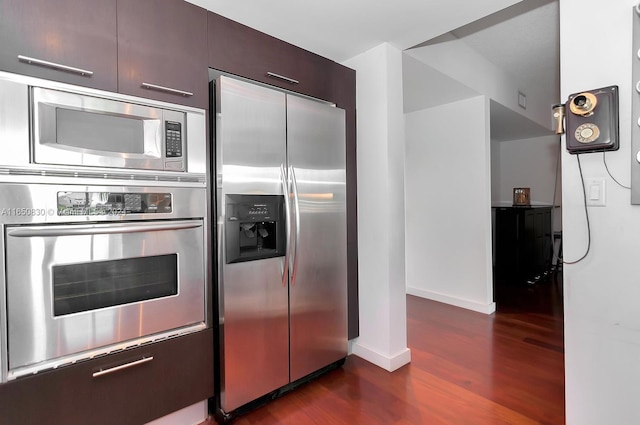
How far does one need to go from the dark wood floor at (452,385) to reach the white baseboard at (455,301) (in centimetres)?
29

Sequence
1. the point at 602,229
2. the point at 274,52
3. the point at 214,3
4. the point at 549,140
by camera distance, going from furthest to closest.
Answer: the point at 549,140 → the point at 274,52 → the point at 214,3 → the point at 602,229

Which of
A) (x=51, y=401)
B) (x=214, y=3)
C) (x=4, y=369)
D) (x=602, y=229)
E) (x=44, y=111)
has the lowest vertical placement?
(x=51, y=401)

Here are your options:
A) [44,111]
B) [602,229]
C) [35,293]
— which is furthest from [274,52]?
[602,229]

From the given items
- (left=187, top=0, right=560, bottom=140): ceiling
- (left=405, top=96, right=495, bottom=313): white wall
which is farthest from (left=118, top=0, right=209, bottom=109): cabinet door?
(left=405, top=96, right=495, bottom=313): white wall

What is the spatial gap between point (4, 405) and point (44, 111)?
1167 millimetres

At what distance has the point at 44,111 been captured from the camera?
1318 millimetres

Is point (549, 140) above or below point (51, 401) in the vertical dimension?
above

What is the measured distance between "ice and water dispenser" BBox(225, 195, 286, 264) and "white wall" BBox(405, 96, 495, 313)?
2575mm

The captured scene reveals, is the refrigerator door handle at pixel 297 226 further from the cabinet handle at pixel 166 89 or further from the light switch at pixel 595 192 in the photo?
the light switch at pixel 595 192

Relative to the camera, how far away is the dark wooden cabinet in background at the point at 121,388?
1304mm

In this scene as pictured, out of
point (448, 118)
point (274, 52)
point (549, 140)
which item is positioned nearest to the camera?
point (274, 52)

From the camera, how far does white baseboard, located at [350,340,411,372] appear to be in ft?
7.81

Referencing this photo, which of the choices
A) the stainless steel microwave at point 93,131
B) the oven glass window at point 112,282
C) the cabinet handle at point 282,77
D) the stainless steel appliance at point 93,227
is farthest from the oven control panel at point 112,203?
the cabinet handle at point 282,77

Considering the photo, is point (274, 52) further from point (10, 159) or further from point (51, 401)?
point (51, 401)
